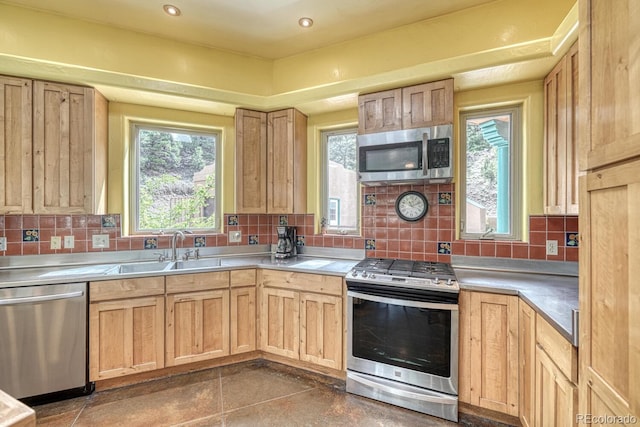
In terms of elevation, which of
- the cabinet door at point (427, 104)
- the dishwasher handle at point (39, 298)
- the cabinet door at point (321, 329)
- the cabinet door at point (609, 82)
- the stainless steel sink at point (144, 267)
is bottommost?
the cabinet door at point (321, 329)

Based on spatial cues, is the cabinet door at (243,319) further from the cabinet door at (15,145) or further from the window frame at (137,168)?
the cabinet door at (15,145)

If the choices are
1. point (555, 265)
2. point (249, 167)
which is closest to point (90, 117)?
point (249, 167)

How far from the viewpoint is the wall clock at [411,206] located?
8.48 feet

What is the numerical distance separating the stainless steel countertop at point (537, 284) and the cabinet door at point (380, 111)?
1.33 metres

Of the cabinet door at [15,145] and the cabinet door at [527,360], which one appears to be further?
the cabinet door at [15,145]

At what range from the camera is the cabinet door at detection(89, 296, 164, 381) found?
215cm

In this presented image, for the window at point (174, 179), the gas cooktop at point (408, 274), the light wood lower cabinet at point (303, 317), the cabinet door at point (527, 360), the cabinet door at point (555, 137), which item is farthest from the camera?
the window at point (174, 179)

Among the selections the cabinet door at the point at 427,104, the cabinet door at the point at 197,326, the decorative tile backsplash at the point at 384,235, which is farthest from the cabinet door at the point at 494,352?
the cabinet door at the point at 197,326

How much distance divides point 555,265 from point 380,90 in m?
1.97

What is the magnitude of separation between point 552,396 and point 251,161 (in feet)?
9.14

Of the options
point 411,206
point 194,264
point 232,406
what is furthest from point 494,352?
point 194,264

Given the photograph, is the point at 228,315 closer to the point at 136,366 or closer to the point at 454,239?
the point at 136,366

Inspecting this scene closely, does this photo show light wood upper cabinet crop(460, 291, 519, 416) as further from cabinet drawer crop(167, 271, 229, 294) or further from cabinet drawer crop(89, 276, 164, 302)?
cabinet drawer crop(89, 276, 164, 302)
